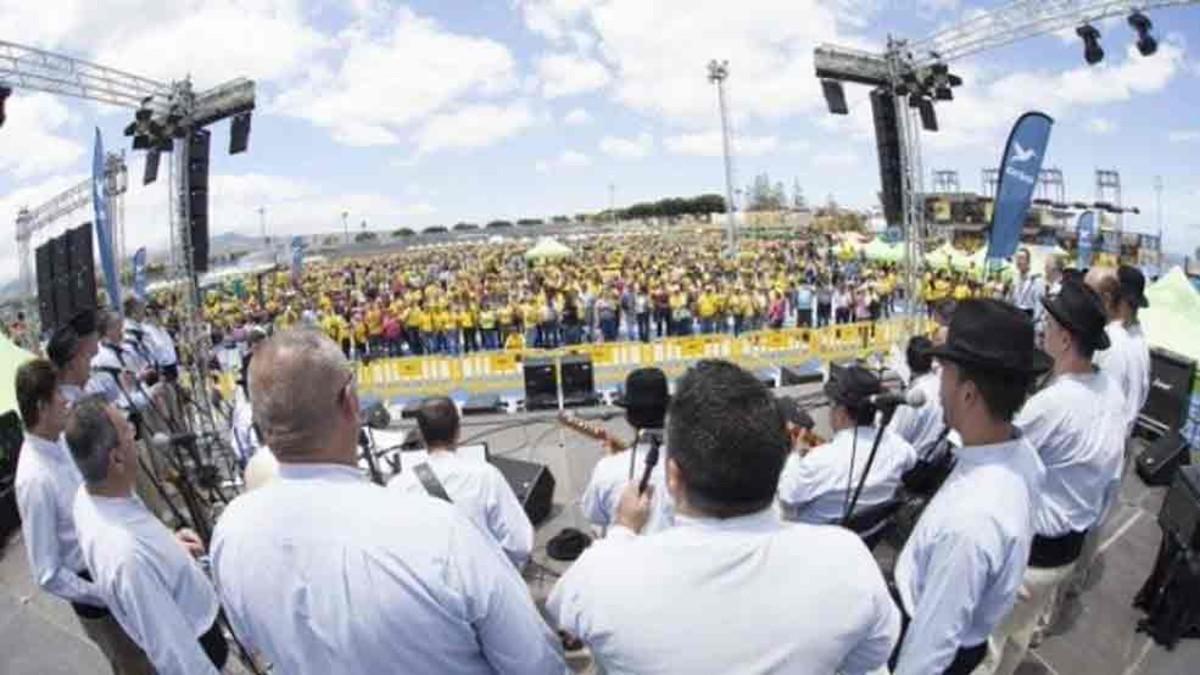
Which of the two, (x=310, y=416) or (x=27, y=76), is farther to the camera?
(x=27, y=76)

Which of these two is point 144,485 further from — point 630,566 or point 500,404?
point 500,404

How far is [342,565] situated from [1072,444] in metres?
3.10

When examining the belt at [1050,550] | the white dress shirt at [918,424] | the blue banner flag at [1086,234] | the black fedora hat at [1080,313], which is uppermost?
the blue banner flag at [1086,234]

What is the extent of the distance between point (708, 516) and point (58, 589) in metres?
3.41

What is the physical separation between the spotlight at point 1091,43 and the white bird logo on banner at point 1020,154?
4.16m

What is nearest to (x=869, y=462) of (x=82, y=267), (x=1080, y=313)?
(x=1080, y=313)

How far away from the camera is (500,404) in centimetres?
1227

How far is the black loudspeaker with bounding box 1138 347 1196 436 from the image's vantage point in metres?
7.60

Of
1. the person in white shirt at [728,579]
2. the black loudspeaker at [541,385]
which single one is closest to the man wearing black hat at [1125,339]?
the person in white shirt at [728,579]

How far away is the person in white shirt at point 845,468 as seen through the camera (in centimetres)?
371

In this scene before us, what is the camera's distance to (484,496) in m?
3.99

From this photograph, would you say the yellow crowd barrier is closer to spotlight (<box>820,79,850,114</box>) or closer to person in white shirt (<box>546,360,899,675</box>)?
spotlight (<box>820,79,850,114</box>)

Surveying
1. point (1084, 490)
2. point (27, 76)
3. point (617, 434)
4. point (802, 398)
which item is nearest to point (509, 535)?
point (1084, 490)

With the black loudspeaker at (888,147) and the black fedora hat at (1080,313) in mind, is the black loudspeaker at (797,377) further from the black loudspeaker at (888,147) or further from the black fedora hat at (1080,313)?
the black fedora hat at (1080,313)
